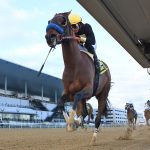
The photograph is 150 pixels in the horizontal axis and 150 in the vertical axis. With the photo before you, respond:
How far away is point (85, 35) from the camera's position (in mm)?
8430

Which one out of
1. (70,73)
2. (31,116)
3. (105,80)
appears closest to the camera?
(70,73)

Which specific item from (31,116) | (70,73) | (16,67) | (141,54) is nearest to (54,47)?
(70,73)

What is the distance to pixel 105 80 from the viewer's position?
31.0ft

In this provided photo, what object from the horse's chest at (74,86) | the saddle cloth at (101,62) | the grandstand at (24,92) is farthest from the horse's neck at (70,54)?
the grandstand at (24,92)

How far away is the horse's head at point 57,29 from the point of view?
260 inches

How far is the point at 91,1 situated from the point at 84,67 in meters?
1.56

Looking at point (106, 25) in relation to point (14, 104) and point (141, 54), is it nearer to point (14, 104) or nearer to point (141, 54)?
point (141, 54)

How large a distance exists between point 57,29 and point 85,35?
68.1 inches

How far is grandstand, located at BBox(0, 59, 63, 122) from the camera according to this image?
51816mm

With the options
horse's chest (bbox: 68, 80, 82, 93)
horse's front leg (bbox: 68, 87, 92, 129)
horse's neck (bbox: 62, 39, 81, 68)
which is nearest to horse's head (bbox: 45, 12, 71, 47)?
horse's neck (bbox: 62, 39, 81, 68)

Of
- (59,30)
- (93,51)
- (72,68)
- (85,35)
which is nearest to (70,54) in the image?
(72,68)

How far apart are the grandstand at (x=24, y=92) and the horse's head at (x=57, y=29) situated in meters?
39.9

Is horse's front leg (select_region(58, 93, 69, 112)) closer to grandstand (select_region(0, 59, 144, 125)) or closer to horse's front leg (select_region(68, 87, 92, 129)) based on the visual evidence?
horse's front leg (select_region(68, 87, 92, 129))

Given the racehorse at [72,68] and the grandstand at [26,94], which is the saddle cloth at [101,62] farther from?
the grandstand at [26,94]
